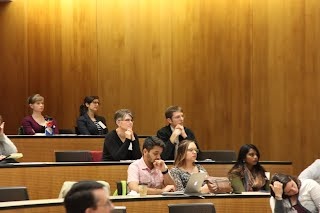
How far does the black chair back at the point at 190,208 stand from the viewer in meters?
6.84

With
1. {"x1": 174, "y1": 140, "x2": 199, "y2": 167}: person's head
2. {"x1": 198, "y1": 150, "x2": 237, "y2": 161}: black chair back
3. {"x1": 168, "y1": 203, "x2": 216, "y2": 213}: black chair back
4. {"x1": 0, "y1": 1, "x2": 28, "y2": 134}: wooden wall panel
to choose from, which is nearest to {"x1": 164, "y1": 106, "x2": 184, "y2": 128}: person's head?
{"x1": 198, "y1": 150, "x2": 237, "y2": 161}: black chair back

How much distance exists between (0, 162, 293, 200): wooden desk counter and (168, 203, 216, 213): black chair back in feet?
8.36

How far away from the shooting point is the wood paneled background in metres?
12.3

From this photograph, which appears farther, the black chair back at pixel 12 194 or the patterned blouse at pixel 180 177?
the patterned blouse at pixel 180 177

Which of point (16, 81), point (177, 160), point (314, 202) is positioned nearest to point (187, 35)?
point (16, 81)

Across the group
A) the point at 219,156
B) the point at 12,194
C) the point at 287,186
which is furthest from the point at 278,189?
the point at 219,156

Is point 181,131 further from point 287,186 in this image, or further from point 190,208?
point 190,208

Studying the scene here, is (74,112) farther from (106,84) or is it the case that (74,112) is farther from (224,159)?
(224,159)

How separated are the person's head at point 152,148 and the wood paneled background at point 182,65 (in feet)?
13.2

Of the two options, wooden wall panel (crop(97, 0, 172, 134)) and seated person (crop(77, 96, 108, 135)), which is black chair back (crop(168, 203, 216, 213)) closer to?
seated person (crop(77, 96, 108, 135))

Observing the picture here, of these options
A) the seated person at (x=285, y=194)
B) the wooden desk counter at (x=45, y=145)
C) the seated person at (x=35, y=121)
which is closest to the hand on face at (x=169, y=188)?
the seated person at (x=285, y=194)

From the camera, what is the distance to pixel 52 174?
30.0 feet

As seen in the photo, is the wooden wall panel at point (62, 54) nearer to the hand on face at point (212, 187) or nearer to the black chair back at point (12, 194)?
the hand on face at point (212, 187)

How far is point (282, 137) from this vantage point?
12.4 metres
